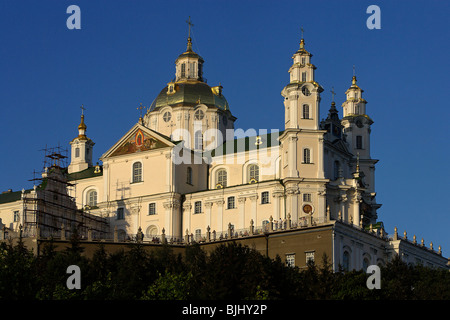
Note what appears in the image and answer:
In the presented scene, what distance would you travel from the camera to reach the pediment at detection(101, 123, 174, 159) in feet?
344

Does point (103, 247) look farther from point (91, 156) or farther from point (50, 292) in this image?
point (91, 156)

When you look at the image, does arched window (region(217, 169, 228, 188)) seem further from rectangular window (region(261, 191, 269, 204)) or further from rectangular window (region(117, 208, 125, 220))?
rectangular window (region(117, 208, 125, 220))

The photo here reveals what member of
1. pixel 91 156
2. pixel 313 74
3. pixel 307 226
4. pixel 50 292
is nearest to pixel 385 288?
pixel 307 226

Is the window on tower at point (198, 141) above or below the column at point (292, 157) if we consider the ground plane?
above

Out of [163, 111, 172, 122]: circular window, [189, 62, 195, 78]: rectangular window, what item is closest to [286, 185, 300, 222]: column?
[163, 111, 172, 122]: circular window

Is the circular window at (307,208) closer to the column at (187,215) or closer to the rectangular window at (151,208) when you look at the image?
the column at (187,215)

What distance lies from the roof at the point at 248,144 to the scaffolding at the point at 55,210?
44.5 ft

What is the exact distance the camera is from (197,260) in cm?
8162

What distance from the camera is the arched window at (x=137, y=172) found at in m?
105

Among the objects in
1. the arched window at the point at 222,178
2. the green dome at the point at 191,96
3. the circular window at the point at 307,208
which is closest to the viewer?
the circular window at the point at 307,208

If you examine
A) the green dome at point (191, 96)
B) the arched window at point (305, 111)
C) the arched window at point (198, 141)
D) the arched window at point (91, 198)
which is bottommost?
the arched window at point (91, 198)

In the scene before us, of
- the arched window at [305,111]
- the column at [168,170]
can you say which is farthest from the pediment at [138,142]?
the arched window at [305,111]

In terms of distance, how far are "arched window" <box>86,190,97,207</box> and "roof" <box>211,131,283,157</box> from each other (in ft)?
41.6

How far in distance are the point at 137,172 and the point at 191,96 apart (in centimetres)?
1272
